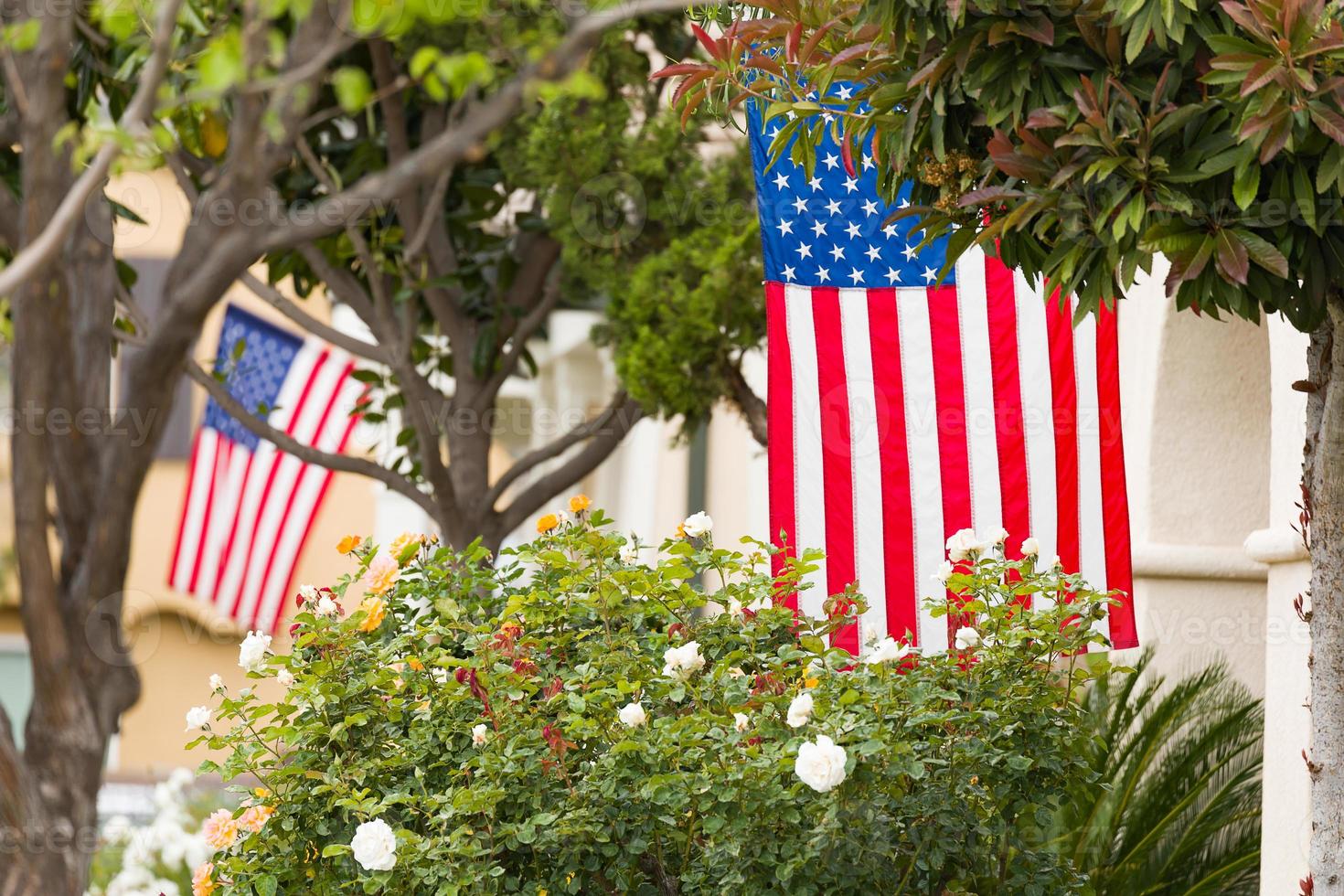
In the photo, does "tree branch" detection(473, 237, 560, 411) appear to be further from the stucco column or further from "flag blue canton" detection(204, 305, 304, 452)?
the stucco column

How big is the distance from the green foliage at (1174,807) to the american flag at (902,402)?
0.51 meters

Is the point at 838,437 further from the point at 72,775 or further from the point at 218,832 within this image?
the point at 72,775

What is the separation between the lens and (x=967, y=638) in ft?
12.6

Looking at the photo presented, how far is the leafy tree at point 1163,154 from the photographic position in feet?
8.57

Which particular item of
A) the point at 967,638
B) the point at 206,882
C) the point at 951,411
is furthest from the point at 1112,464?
the point at 206,882

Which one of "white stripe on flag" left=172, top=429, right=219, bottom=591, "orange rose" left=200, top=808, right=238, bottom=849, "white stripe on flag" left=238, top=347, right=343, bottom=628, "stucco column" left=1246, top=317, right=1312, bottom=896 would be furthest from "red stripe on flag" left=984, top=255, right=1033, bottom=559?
"white stripe on flag" left=172, top=429, right=219, bottom=591

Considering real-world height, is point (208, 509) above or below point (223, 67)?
above

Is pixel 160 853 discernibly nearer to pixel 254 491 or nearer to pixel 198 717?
pixel 254 491

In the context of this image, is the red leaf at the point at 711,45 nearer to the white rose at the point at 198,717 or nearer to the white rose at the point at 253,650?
the white rose at the point at 253,650

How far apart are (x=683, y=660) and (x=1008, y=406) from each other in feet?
7.51

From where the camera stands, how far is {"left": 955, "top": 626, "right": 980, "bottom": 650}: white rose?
3844mm

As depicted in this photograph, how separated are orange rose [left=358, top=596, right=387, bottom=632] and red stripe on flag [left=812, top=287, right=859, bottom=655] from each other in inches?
71.4

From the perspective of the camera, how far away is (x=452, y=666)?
429cm

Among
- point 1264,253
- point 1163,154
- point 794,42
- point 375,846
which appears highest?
point 794,42
